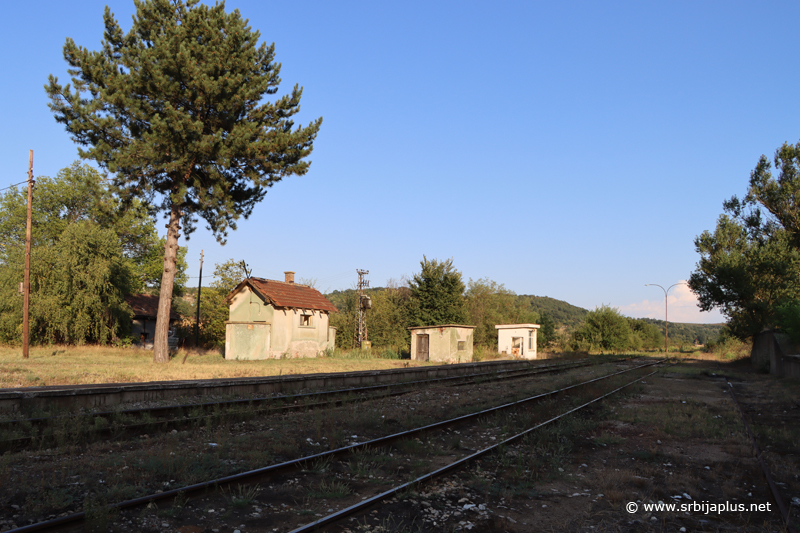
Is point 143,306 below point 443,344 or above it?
above

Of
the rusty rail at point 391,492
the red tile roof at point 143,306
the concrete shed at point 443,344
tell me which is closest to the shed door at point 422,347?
the concrete shed at point 443,344

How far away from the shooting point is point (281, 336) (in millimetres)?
32375

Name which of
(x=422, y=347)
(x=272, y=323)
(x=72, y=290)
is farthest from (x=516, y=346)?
(x=72, y=290)

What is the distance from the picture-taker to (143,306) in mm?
45656

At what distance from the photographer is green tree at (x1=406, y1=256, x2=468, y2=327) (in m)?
46.5

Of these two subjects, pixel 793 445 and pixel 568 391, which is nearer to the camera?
pixel 793 445

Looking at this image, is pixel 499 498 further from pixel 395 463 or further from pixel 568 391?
pixel 568 391

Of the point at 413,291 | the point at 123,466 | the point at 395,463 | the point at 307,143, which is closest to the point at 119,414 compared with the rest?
the point at 123,466

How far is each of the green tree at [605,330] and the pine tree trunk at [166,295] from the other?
47.1m

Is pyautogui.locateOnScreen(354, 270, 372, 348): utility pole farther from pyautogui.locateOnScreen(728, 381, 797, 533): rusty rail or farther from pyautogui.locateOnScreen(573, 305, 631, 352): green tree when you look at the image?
pyautogui.locateOnScreen(728, 381, 797, 533): rusty rail

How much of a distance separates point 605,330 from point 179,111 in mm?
51479

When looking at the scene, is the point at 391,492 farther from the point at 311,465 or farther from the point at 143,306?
the point at 143,306

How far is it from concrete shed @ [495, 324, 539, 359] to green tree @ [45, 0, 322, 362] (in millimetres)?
24574

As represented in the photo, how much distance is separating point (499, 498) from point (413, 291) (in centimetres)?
4222
